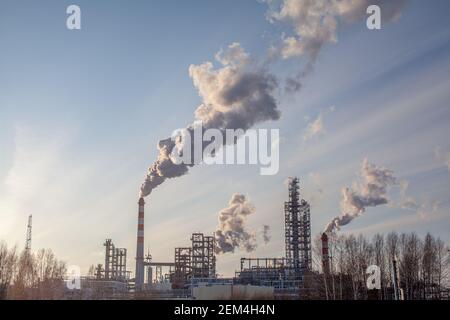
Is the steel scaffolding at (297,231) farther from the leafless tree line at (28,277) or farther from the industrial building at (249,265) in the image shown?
the leafless tree line at (28,277)

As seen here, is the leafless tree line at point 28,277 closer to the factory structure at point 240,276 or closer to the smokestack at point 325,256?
the factory structure at point 240,276

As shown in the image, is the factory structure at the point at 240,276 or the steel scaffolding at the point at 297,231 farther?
the steel scaffolding at the point at 297,231

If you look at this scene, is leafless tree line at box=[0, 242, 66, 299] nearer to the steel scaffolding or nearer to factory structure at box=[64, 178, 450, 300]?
factory structure at box=[64, 178, 450, 300]

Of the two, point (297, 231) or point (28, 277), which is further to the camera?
point (297, 231)

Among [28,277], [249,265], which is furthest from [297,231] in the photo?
[28,277]

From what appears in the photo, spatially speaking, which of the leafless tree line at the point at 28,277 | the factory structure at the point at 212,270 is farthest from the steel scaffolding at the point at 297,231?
A: the leafless tree line at the point at 28,277

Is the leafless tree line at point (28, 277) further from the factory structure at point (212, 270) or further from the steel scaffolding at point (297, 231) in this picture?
the steel scaffolding at point (297, 231)

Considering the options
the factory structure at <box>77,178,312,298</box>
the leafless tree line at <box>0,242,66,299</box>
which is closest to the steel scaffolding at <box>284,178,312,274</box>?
the factory structure at <box>77,178,312,298</box>

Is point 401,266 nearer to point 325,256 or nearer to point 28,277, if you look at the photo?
point 325,256

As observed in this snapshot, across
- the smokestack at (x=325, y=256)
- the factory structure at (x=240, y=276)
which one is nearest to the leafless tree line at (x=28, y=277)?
the factory structure at (x=240, y=276)
